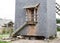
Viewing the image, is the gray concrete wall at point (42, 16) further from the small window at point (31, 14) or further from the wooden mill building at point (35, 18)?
the small window at point (31, 14)

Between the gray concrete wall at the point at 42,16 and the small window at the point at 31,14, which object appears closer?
the gray concrete wall at the point at 42,16

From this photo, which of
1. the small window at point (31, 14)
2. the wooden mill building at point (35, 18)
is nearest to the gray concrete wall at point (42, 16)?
the wooden mill building at point (35, 18)

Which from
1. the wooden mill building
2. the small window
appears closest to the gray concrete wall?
the wooden mill building

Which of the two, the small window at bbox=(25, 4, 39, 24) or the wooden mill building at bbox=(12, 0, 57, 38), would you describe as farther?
the small window at bbox=(25, 4, 39, 24)

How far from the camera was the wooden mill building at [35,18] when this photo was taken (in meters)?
15.3

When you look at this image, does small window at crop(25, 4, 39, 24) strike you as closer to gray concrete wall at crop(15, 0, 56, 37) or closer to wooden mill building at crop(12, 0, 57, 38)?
wooden mill building at crop(12, 0, 57, 38)

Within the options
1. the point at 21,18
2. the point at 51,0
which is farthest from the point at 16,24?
the point at 51,0

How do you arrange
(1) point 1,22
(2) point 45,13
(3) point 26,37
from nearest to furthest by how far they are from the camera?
(2) point 45,13, (3) point 26,37, (1) point 1,22

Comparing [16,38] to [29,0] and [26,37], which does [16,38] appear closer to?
[26,37]

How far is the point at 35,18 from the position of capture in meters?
15.6

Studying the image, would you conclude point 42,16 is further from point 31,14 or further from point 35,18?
point 31,14

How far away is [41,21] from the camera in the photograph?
1539cm

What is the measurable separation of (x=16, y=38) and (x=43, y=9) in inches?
119

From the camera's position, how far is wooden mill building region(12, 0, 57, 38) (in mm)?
15336
